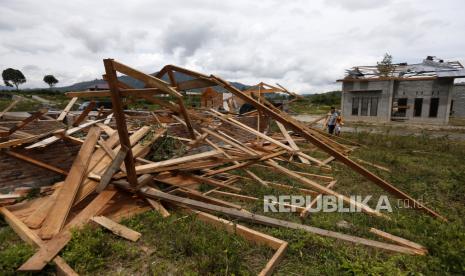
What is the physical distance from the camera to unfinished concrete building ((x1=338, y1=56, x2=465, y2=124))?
21.0m

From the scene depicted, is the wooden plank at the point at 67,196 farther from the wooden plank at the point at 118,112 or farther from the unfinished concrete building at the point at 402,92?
the unfinished concrete building at the point at 402,92

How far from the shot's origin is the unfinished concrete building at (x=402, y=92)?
21031 millimetres

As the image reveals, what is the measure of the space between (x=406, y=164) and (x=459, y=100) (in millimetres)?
29527

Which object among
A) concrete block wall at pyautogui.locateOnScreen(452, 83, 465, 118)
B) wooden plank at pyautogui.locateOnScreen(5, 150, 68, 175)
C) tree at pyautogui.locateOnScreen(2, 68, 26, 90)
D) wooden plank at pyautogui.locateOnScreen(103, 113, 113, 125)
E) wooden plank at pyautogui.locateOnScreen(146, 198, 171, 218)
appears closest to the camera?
wooden plank at pyautogui.locateOnScreen(146, 198, 171, 218)

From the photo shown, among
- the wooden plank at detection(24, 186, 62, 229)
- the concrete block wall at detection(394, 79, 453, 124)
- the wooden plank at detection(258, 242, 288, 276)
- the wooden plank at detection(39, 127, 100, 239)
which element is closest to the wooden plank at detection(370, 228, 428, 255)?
the wooden plank at detection(258, 242, 288, 276)

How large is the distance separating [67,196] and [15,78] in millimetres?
123938

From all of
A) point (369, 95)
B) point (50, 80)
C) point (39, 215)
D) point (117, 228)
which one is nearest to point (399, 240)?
point (117, 228)

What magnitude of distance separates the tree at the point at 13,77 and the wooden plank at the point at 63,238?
404ft

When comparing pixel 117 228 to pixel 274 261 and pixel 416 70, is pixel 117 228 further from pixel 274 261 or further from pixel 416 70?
pixel 416 70

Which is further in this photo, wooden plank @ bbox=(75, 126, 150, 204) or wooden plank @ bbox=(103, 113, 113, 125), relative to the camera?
wooden plank @ bbox=(103, 113, 113, 125)

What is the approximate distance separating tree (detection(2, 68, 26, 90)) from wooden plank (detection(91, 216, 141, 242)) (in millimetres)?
123696

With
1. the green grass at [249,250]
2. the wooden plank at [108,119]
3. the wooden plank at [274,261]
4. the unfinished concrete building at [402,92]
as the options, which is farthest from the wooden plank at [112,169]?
the unfinished concrete building at [402,92]

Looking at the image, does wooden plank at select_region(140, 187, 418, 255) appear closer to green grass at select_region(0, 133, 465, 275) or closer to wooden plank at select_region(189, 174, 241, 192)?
green grass at select_region(0, 133, 465, 275)

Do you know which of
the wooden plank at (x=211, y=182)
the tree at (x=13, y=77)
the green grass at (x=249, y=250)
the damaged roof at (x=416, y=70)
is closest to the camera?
the green grass at (x=249, y=250)
